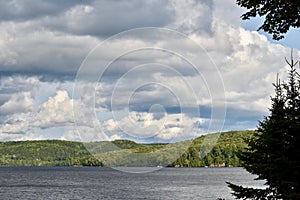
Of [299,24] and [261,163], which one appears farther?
[261,163]

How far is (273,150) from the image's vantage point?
19641 mm

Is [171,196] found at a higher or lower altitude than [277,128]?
lower

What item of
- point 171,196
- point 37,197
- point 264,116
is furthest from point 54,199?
point 264,116

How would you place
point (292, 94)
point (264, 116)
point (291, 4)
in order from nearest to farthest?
point (291, 4) < point (292, 94) < point (264, 116)

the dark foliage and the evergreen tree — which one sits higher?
the dark foliage

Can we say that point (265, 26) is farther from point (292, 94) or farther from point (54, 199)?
point (54, 199)

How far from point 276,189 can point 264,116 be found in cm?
362

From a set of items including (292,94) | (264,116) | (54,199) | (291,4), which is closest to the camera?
(291,4)

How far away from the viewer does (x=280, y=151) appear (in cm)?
1920

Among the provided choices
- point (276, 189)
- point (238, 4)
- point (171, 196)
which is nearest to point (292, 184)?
point (276, 189)

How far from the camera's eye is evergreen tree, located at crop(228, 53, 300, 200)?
60.3 ft

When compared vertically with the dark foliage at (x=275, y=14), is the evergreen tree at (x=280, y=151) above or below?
below

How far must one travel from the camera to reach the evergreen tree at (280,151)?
18391 millimetres

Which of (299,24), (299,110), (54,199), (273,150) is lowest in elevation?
(54,199)
